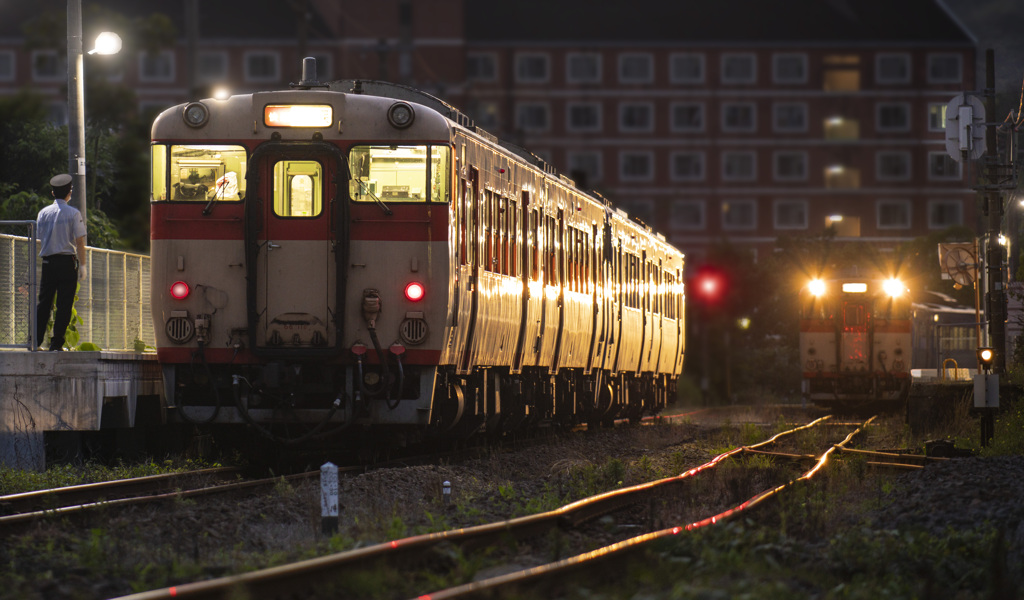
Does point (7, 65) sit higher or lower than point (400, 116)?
higher

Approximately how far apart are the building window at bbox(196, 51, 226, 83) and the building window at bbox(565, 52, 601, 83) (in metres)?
20.8

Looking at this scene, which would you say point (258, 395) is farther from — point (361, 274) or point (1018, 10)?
point (1018, 10)

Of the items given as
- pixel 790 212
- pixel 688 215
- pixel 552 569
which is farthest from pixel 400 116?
pixel 790 212

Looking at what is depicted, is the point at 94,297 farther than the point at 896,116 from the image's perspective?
No

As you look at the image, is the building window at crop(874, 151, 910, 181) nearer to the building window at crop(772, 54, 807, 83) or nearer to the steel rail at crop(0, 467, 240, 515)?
the building window at crop(772, 54, 807, 83)

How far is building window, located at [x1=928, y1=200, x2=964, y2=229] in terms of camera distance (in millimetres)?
88688

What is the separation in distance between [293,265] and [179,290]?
1.04 metres

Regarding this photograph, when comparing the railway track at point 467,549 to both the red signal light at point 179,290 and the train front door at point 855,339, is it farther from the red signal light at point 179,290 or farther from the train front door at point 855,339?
the train front door at point 855,339

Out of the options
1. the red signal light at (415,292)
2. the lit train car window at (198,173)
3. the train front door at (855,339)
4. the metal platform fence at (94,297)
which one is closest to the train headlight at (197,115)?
the lit train car window at (198,173)

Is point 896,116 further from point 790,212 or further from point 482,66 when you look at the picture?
point 482,66

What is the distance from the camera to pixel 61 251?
13289mm

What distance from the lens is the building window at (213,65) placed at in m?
87.3

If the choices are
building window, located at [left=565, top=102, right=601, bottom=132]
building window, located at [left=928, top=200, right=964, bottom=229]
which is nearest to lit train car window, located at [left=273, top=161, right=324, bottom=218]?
building window, located at [left=565, top=102, right=601, bottom=132]

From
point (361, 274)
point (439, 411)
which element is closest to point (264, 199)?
point (361, 274)
